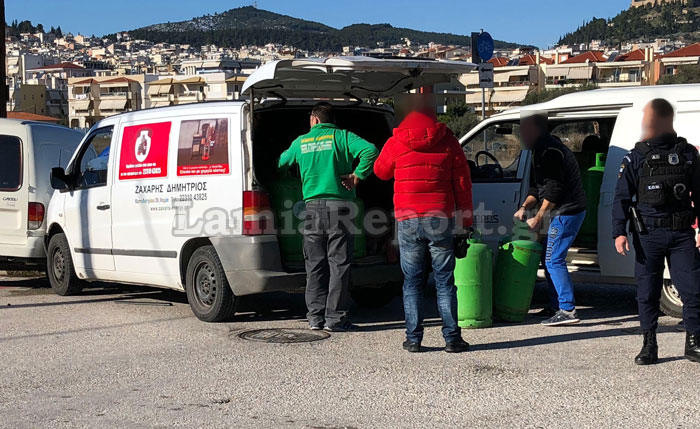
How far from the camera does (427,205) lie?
261 inches

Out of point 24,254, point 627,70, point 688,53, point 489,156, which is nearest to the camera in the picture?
point 489,156

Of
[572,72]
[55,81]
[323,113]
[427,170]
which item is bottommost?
[427,170]

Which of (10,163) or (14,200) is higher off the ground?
(10,163)

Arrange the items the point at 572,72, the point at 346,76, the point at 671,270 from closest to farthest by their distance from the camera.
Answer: the point at 671,270 → the point at 346,76 → the point at 572,72

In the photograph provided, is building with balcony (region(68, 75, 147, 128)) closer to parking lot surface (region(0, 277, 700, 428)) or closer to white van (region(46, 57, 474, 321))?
white van (region(46, 57, 474, 321))

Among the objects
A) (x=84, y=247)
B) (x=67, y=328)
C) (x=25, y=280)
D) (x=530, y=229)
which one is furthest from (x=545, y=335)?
(x=25, y=280)

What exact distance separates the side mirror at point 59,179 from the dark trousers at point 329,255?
11.3 feet

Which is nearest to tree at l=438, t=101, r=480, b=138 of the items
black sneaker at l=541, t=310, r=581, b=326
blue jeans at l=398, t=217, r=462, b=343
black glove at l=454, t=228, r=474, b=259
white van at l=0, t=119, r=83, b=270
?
white van at l=0, t=119, r=83, b=270

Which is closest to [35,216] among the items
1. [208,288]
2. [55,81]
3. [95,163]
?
[95,163]

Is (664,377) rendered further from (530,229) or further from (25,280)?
(25,280)

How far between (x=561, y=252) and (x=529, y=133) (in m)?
1.09

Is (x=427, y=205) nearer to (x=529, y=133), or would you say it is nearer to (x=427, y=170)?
(x=427, y=170)

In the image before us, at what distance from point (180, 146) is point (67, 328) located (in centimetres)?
187

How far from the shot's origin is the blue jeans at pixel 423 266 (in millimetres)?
6637
